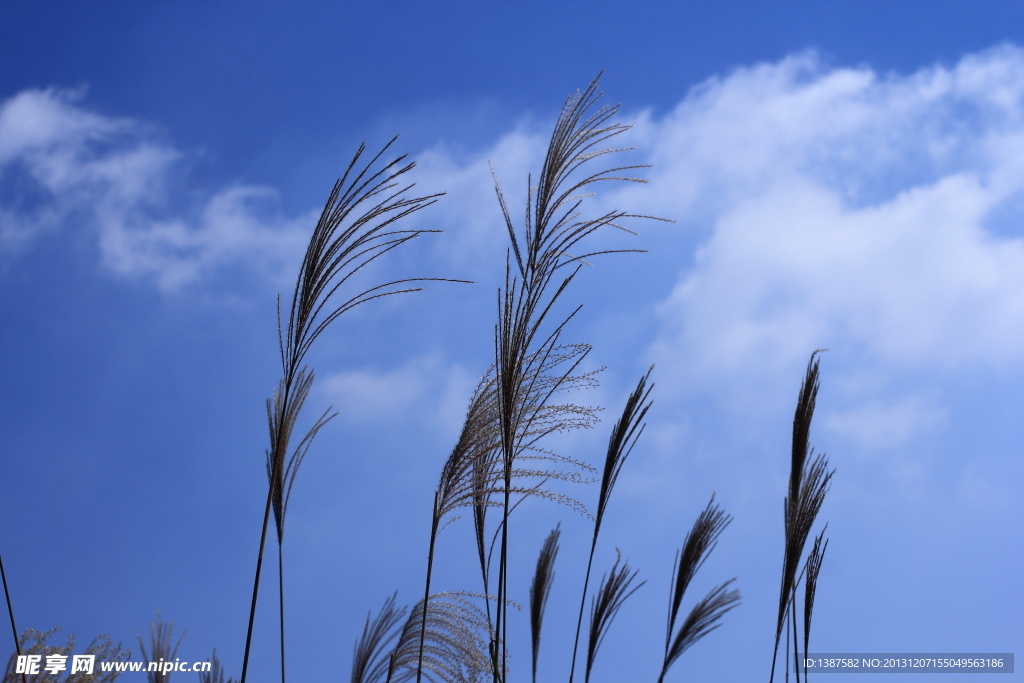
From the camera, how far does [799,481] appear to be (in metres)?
2.87

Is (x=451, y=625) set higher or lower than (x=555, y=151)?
lower

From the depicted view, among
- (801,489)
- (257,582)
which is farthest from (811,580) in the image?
(257,582)

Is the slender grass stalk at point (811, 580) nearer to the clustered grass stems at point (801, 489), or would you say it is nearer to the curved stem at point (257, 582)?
the clustered grass stems at point (801, 489)

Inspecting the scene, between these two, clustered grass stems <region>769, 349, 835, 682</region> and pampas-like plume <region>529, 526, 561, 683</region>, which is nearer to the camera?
clustered grass stems <region>769, 349, 835, 682</region>

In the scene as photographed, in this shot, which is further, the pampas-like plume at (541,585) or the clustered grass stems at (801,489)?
the pampas-like plume at (541,585)

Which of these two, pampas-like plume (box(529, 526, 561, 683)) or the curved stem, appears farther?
pampas-like plume (box(529, 526, 561, 683))

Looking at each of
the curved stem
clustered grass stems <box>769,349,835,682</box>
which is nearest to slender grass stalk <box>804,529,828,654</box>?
clustered grass stems <box>769,349,835,682</box>

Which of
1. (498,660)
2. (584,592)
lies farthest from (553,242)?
(584,592)

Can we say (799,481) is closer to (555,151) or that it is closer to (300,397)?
(555,151)

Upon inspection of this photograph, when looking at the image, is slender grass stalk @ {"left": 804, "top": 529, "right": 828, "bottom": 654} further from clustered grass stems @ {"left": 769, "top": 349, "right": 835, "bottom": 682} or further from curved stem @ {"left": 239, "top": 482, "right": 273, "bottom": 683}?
curved stem @ {"left": 239, "top": 482, "right": 273, "bottom": 683}

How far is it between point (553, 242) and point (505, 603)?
3.31 ft

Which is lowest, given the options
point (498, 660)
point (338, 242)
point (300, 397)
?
point (498, 660)

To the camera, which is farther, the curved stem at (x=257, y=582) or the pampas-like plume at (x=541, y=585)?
the pampas-like plume at (x=541, y=585)

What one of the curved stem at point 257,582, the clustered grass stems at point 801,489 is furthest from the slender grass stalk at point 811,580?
the curved stem at point 257,582
